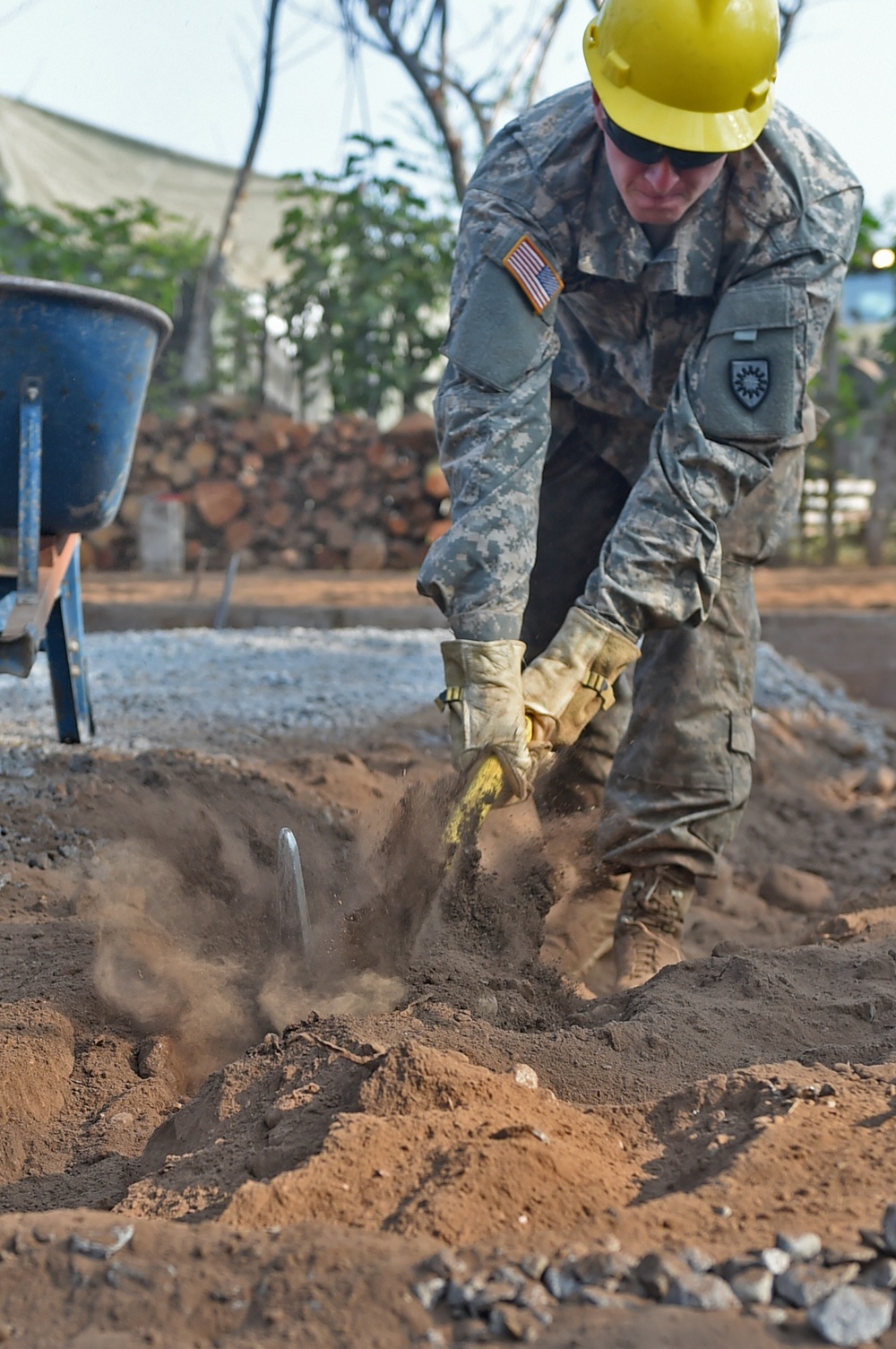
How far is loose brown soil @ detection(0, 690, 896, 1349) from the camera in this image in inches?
45.7

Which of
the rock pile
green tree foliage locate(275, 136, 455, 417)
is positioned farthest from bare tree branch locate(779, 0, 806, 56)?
the rock pile

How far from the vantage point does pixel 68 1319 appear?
112cm

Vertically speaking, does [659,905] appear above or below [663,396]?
below

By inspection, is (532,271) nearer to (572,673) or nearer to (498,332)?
(498,332)

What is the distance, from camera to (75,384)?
10.3 ft

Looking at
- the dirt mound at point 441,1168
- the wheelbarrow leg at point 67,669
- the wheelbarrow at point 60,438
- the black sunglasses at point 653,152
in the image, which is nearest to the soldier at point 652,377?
the black sunglasses at point 653,152

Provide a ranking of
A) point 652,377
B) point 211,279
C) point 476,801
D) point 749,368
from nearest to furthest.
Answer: point 476,801 → point 749,368 → point 652,377 → point 211,279

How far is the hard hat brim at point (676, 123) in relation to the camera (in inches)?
83.7

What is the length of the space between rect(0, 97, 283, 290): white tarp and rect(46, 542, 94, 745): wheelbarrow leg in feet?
27.2

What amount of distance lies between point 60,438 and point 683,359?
1620 millimetres

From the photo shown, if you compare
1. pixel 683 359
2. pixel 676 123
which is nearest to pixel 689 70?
pixel 676 123

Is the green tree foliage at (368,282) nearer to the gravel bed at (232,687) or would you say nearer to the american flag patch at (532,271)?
the gravel bed at (232,687)

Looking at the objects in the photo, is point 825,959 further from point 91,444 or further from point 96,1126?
point 91,444

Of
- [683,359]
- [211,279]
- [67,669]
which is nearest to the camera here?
[683,359]
